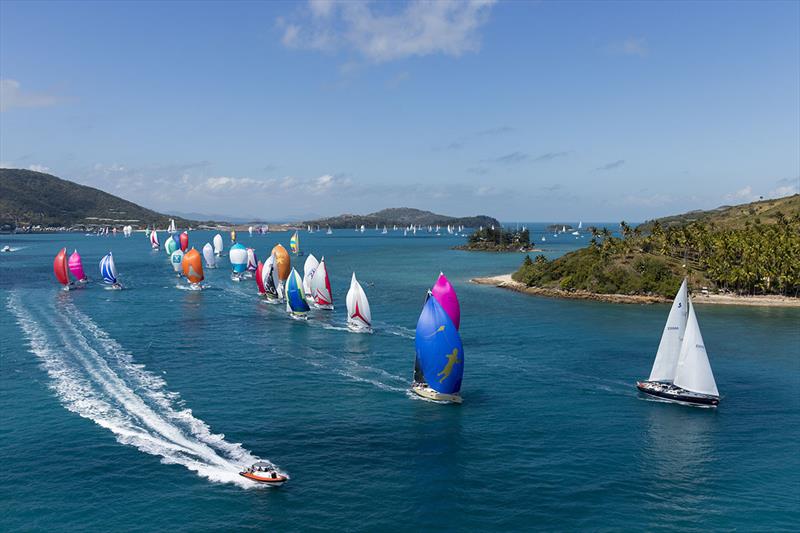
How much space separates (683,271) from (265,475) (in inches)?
5044

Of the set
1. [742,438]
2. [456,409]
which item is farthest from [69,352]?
[742,438]

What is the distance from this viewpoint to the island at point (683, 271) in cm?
13300

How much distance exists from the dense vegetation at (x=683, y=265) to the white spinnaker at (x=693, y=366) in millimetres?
73812

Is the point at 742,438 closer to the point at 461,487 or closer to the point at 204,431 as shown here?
the point at 461,487

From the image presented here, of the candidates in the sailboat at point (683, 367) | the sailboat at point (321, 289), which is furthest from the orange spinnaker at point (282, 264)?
the sailboat at point (683, 367)

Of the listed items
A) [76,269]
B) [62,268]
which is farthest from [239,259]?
[62,268]

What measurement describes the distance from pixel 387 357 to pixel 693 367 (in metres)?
34.5

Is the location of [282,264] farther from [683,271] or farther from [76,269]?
[683,271]

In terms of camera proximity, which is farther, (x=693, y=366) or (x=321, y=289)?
(x=321, y=289)

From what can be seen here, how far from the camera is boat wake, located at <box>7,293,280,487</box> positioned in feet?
152

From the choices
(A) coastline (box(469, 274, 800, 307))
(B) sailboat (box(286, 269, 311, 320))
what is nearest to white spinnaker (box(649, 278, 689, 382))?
(B) sailboat (box(286, 269, 311, 320))

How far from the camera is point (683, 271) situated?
473ft

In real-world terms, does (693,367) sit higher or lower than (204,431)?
higher

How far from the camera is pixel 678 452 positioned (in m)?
49.2
